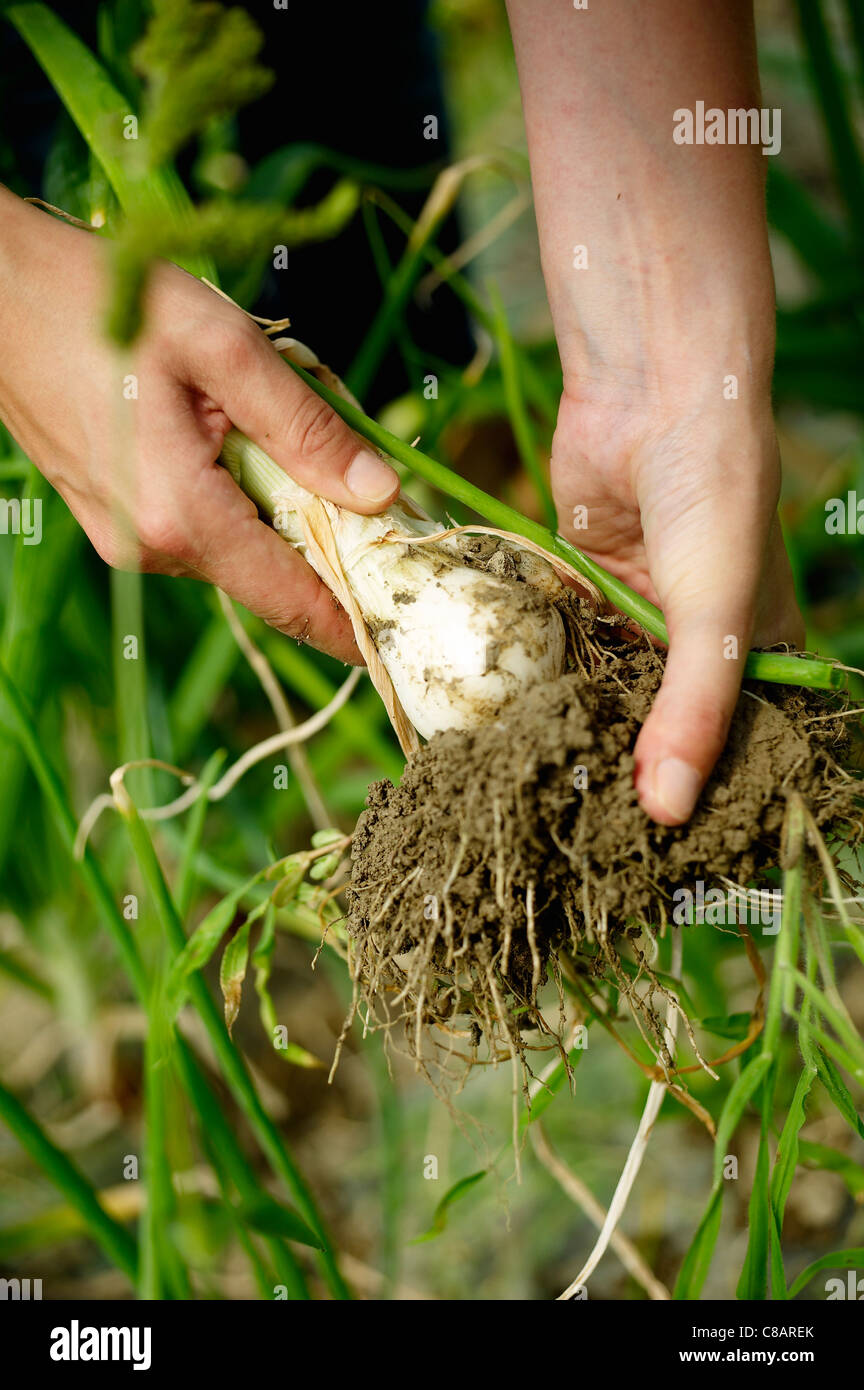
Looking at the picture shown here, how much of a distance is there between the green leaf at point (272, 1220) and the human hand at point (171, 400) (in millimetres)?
405

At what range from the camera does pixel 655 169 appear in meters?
0.67

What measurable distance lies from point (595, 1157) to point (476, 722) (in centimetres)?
74

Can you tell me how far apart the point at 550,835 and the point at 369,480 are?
287 millimetres

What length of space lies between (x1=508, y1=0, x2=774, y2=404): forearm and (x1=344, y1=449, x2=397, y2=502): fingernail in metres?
0.21

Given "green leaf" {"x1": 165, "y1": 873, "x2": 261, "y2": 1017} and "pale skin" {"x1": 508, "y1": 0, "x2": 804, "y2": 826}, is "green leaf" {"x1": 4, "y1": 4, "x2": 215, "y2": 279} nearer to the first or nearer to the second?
"pale skin" {"x1": 508, "y1": 0, "x2": 804, "y2": 826}

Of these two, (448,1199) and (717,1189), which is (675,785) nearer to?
(717,1189)

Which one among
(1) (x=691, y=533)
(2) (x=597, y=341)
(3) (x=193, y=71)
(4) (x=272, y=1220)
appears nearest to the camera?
(3) (x=193, y=71)

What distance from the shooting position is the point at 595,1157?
3.65ft

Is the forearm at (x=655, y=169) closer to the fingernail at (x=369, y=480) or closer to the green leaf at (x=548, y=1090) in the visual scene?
the fingernail at (x=369, y=480)

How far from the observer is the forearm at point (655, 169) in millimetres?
655

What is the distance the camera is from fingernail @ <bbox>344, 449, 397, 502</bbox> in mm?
676

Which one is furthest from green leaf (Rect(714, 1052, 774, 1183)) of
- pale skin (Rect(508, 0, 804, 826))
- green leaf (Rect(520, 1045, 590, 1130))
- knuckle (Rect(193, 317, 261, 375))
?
knuckle (Rect(193, 317, 261, 375))

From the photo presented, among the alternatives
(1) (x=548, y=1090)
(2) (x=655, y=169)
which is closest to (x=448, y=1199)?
(1) (x=548, y=1090)

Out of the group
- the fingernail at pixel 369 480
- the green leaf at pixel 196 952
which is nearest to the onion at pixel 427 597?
the fingernail at pixel 369 480
